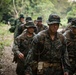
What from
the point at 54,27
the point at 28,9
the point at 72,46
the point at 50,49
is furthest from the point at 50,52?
the point at 28,9

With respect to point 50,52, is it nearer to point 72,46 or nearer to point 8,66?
point 72,46

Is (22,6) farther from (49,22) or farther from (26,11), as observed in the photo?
(49,22)

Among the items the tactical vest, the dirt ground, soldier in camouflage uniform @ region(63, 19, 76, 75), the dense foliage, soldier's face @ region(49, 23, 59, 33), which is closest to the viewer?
soldier's face @ region(49, 23, 59, 33)

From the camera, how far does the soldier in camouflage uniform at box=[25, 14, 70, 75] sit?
214 inches

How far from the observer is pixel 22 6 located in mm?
41344

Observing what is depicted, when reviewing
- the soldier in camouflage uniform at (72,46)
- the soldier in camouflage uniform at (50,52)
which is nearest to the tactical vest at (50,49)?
the soldier in camouflage uniform at (50,52)

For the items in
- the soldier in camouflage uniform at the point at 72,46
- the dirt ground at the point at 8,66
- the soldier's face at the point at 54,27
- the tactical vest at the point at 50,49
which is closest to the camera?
the soldier's face at the point at 54,27

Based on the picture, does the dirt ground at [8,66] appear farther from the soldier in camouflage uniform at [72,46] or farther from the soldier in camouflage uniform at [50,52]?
the soldier in camouflage uniform at [50,52]

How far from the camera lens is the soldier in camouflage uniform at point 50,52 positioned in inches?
214

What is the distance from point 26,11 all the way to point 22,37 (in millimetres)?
35968

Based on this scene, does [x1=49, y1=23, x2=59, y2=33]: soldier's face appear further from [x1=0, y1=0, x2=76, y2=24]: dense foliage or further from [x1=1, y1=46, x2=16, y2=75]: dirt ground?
[x1=0, y1=0, x2=76, y2=24]: dense foliage

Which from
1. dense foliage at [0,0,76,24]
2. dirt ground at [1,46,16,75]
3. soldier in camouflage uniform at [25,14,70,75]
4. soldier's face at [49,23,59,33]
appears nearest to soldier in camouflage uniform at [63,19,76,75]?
soldier in camouflage uniform at [25,14,70,75]

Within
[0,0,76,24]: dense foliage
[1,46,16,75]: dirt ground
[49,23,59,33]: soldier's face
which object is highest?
[49,23,59,33]: soldier's face

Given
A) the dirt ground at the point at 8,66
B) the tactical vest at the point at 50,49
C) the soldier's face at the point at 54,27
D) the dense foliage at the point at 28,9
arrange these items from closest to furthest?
the soldier's face at the point at 54,27, the tactical vest at the point at 50,49, the dirt ground at the point at 8,66, the dense foliage at the point at 28,9
